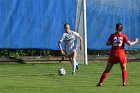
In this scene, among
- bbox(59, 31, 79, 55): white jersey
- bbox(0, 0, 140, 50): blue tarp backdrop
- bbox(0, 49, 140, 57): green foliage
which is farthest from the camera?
bbox(0, 49, 140, 57): green foliage

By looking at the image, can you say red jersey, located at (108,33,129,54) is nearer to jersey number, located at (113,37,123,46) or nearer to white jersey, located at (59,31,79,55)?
jersey number, located at (113,37,123,46)

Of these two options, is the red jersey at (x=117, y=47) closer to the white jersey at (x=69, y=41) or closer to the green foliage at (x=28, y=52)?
the white jersey at (x=69, y=41)

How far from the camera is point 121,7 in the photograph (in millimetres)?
26875

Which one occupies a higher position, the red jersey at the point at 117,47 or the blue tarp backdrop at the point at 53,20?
the blue tarp backdrop at the point at 53,20

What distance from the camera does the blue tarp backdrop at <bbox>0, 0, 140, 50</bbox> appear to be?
25406 millimetres

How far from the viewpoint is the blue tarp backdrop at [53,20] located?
2541 centimetres

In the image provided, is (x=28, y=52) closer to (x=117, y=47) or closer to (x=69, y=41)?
(x=69, y=41)

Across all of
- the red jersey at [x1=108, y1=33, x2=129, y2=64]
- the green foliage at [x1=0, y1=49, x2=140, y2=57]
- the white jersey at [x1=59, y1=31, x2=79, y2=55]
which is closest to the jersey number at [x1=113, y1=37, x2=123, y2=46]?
the red jersey at [x1=108, y1=33, x2=129, y2=64]

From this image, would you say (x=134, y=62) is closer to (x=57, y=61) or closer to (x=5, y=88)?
(x=57, y=61)

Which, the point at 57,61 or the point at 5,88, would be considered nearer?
the point at 5,88

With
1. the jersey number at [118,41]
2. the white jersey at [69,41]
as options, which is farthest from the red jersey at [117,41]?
the white jersey at [69,41]

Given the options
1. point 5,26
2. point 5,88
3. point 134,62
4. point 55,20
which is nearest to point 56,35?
point 55,20

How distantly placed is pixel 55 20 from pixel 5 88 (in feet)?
Answer: 40.3

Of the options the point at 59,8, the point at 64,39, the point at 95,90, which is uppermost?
the point at 59,8
